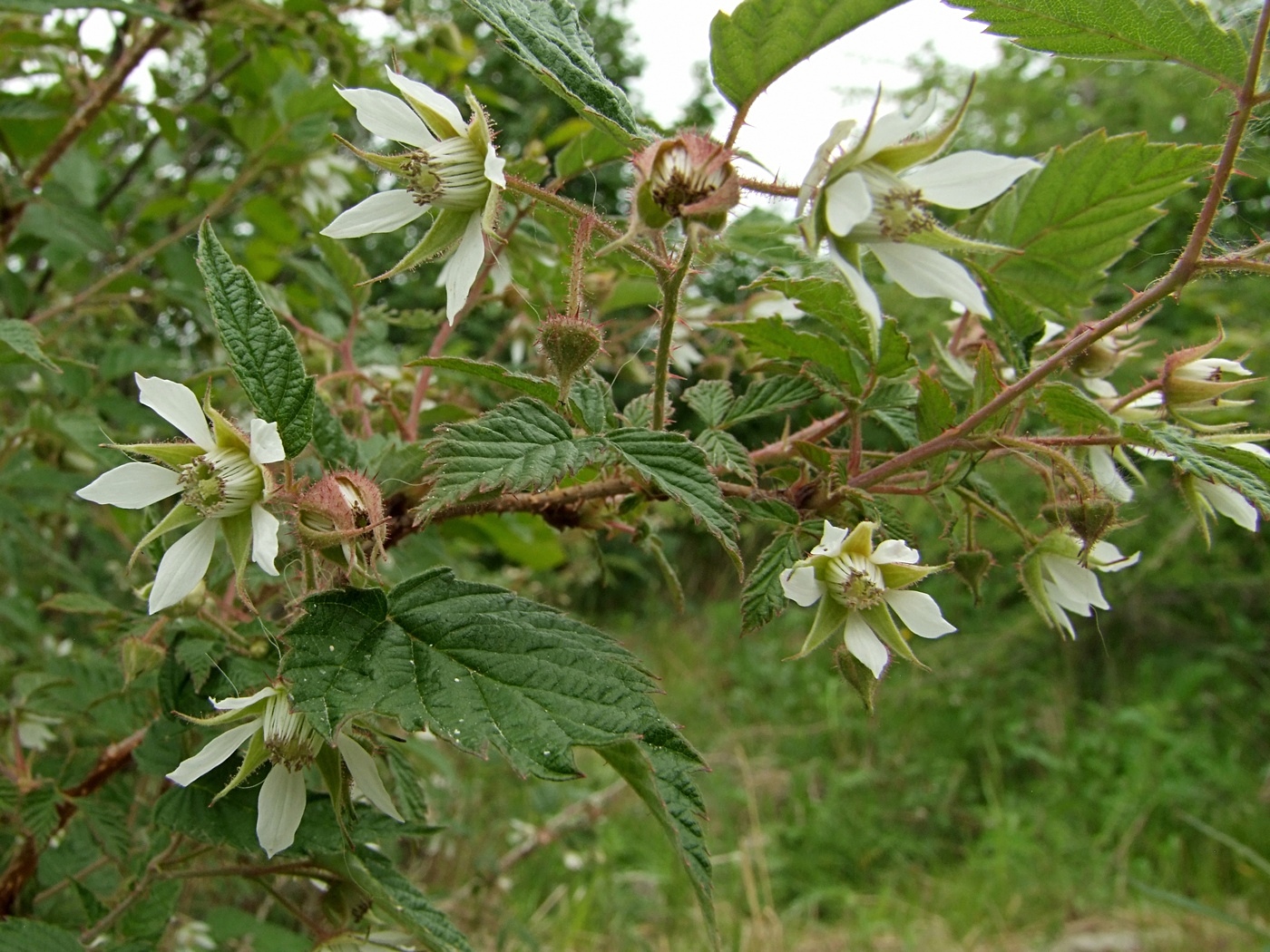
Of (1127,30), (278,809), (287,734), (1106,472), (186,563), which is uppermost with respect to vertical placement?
(1127,30)

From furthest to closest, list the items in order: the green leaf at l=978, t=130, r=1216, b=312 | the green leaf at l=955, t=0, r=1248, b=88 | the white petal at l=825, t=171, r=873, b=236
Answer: the green leaf at l=978, t=130, r=1216, b=312 < the green leaf at l=955, t=0, r=1248, b=88 < the white petal at l=825, t=171, r=873, b=236

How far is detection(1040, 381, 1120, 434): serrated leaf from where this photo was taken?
2.67ft

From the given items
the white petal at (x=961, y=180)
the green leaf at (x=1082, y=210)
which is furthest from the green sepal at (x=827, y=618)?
the green leaf at (x=1082, y=210)

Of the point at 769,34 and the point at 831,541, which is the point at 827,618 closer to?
the point at 831,541

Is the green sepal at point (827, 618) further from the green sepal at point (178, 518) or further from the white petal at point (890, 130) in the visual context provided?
the green sepal at point (178, 518)

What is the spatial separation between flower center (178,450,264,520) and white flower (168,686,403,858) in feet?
0.52

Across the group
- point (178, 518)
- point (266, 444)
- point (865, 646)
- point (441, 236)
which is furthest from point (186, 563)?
point (865, 646)

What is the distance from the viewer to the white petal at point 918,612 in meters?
0.82

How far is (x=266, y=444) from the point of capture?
70 cm

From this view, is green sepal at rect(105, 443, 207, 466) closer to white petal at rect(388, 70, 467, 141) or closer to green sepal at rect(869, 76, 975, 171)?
white petal at rect(388, 70, 467, 141)

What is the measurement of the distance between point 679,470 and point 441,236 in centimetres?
30

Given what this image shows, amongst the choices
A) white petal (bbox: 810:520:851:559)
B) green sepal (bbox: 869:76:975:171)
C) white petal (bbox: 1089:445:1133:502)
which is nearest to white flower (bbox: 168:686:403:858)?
white petal (bbox: 810:520:851:559)

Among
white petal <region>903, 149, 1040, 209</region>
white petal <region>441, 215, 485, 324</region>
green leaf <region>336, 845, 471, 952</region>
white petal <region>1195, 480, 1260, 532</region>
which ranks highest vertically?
white petal <region>903, 149, 1040, 209</region>

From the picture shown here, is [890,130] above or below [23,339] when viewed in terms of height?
above
